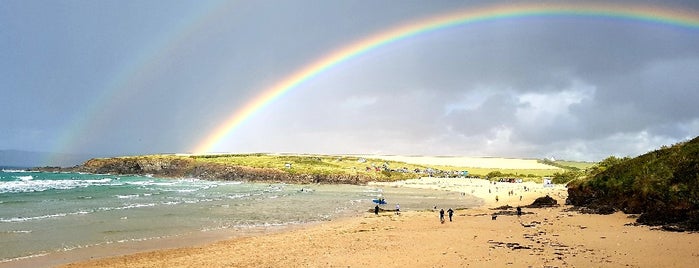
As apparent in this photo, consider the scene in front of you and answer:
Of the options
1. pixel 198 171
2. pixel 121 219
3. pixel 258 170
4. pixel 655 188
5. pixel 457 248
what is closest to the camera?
pixel 457 248

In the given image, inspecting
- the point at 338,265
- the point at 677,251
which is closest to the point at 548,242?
the point at 677,251

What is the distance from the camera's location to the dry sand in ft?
66.7

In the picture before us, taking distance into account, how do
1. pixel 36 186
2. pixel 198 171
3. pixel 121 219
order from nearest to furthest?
pixel 121 219, pixel 36 186, pixel 198 171

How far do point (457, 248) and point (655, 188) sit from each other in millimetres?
16029

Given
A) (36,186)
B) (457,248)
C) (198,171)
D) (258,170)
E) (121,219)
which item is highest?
(258,170)

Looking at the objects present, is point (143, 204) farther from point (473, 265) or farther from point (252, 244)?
point (473, 265)

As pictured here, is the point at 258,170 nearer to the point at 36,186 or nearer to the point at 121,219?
the point at 36,186

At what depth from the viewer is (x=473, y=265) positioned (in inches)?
784

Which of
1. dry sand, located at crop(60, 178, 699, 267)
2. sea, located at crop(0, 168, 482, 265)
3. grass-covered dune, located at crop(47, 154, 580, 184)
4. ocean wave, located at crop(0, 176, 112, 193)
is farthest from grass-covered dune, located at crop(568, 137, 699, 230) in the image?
ocean wave, located at crop(0, 176, 112, 193)

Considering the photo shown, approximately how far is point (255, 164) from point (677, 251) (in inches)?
5070

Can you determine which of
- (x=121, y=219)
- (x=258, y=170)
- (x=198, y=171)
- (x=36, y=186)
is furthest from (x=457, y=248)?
(x=198, y=171)

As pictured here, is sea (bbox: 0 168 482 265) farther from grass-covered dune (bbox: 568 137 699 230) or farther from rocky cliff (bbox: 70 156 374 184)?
rocky cliff (bbox: 70 156 374 184)

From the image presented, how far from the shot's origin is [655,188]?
30750 millimetres

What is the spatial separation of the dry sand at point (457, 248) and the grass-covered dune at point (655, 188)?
5.95 ft
